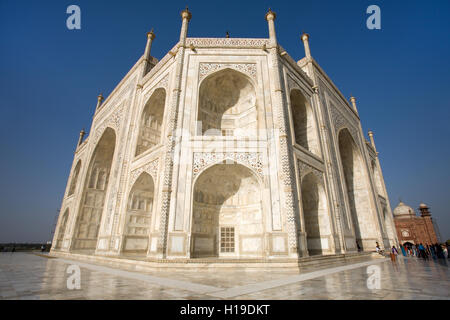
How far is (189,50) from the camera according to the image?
1298 cm

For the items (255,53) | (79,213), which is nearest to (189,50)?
(255,53)

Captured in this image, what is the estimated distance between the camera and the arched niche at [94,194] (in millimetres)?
18578

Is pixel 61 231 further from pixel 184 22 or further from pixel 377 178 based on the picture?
pixel 377 178

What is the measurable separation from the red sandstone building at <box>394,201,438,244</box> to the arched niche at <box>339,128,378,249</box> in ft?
73.4

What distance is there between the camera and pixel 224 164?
35.2ft

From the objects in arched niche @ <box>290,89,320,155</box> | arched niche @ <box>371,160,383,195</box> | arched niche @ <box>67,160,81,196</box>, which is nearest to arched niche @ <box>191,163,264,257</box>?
arched niche @ <box>290,89,320,155</box>

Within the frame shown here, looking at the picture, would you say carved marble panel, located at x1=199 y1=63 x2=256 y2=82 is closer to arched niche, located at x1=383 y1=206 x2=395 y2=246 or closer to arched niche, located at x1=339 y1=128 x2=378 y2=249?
arched niche, located at x1=339 y1=128 x2=378 y2=249

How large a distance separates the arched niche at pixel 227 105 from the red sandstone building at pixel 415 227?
3609cm

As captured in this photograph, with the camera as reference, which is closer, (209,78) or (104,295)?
(104,295)

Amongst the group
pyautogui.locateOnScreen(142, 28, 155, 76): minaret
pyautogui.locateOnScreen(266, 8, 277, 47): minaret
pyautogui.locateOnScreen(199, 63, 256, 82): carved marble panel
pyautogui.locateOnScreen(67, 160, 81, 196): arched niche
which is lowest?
pyautogui.locateOnScreen(67, 160, 81, 196): arched niche

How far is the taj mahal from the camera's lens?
9750 millimetres

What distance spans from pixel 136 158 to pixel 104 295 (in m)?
10.3

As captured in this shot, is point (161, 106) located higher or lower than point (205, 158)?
higher
